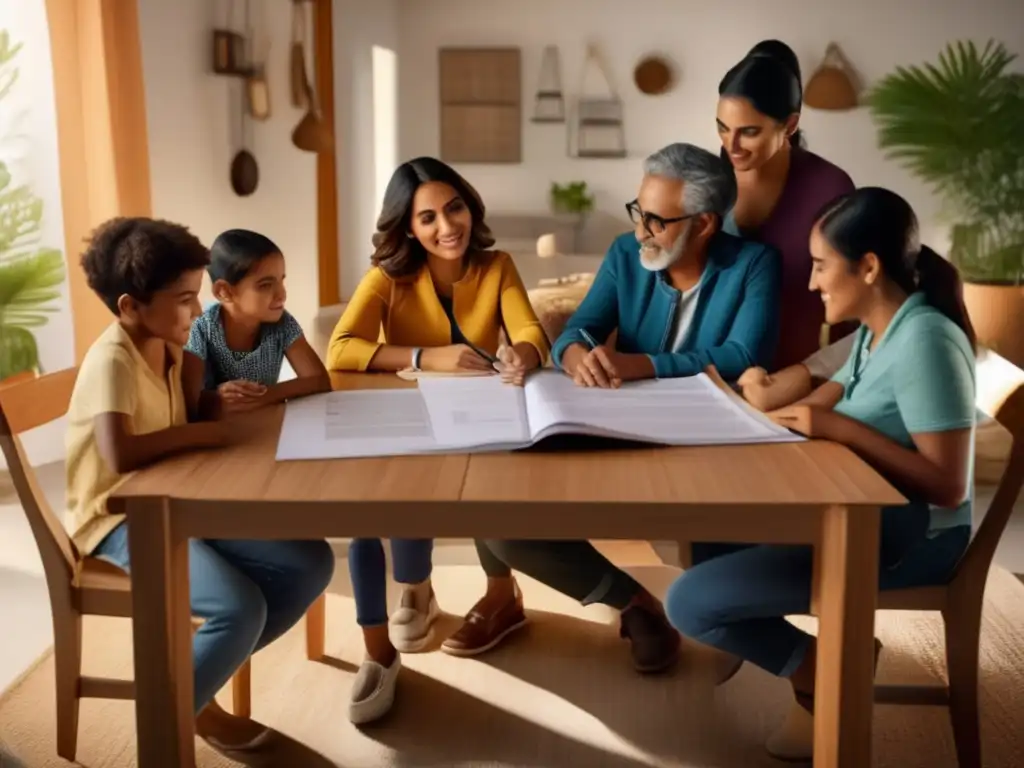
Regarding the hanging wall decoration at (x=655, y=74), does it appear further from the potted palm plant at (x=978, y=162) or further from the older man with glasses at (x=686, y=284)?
the older man with glasses at (x=686, y=284)

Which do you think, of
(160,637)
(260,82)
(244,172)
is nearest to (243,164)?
(244,172)

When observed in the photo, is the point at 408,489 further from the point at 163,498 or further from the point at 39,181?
the point at 39,181

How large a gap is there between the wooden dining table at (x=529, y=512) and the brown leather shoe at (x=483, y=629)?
785 millimetres

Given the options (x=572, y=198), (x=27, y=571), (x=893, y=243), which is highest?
(x=893, y=243)

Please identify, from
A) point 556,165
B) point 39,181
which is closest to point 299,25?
point 39,181

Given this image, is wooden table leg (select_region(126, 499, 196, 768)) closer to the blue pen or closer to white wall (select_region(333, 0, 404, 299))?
the blue pen

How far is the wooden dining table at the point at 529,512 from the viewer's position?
115 centimetres

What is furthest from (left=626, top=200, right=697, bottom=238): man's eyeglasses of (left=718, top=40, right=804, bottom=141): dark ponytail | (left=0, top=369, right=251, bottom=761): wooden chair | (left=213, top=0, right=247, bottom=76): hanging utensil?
(left=213, top=0, right=247, bottom=76): hanging utensil

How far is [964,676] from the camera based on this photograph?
1495 mm

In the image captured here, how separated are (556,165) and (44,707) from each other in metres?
4.56

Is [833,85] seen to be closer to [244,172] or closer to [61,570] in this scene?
[244,172]

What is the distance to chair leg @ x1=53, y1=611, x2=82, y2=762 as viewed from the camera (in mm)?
1521

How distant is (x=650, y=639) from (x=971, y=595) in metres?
0.65

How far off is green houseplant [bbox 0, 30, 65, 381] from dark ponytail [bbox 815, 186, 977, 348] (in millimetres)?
2185
